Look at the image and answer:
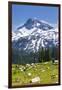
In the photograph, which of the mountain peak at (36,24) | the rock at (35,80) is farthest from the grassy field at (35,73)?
the mountain peak at (36,24)

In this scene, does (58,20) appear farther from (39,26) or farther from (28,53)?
(28,53)

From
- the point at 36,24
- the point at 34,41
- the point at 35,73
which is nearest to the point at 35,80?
the point at 35,73

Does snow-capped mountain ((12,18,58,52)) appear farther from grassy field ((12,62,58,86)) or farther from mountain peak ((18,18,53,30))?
grassy field ((12,62,58,86))

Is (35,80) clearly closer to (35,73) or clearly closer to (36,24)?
(35,73)

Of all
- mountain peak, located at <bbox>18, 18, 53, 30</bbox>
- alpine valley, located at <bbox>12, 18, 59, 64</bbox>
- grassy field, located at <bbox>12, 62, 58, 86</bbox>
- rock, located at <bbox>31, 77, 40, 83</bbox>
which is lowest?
rock, located at <bbox>31, 77, 40, 83</bbox>

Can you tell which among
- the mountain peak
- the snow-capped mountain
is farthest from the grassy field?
the mountain peak

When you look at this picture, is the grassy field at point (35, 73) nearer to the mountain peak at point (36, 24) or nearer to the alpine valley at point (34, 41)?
the alpine valley at point (34, 41)
